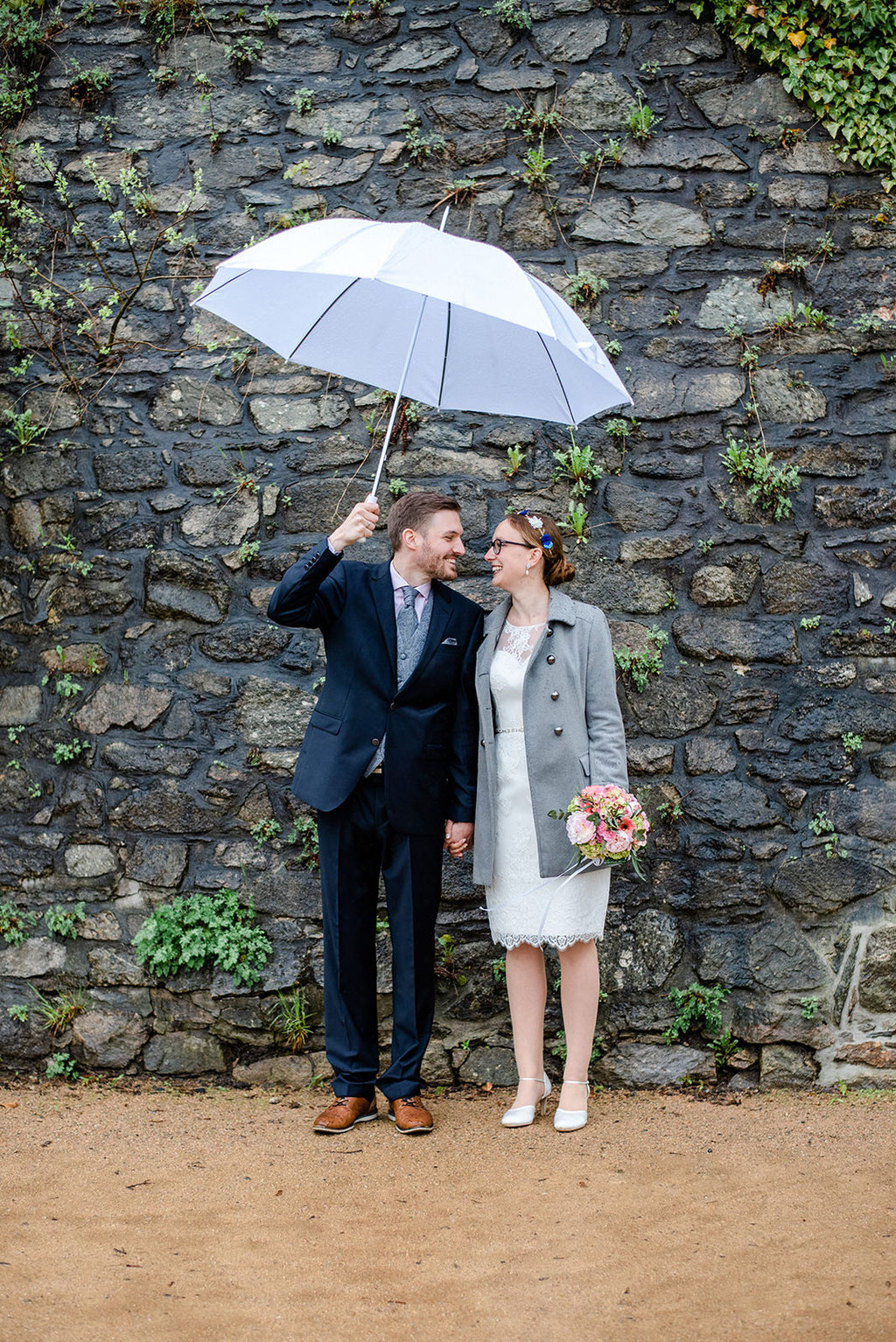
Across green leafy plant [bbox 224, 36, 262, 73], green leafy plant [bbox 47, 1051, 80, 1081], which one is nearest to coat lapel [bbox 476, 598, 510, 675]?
green leafy plant [bbox 47, 1051, 80, 1081]

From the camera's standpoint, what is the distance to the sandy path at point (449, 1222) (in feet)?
7.79

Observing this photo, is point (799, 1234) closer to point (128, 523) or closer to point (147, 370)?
Result: point (128, 523)

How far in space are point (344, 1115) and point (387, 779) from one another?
1.07 metres

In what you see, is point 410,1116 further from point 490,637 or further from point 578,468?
point 578,468

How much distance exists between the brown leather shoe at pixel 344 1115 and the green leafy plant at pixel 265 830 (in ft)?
3.16

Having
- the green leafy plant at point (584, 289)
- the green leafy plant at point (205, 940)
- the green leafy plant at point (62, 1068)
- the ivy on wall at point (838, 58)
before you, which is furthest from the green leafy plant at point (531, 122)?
the green leafy plant at point (62, 1068)

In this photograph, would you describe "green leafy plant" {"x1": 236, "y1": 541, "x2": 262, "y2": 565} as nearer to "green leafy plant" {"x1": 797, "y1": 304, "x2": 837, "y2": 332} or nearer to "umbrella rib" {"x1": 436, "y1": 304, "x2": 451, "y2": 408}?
"umbrella rib" {"x1": 436, "y1": 304, "x2": 451, "y2": 408}

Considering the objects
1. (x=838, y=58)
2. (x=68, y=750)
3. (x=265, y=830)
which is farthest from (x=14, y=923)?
(x=838, y=58)

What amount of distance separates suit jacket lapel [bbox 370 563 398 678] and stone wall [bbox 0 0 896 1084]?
2.09ft

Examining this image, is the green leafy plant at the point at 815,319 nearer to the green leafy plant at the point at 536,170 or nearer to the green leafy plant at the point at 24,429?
the green leafy plant at the point at 536,170

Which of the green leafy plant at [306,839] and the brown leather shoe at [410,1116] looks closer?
the brown leather shoe at [410,1116]

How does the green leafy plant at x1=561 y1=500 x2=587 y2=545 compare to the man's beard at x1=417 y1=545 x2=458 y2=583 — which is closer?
the man's beard at x1=417 y1=545 x2=458 y2=583

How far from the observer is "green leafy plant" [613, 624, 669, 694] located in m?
3.98

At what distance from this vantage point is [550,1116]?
3525mm
